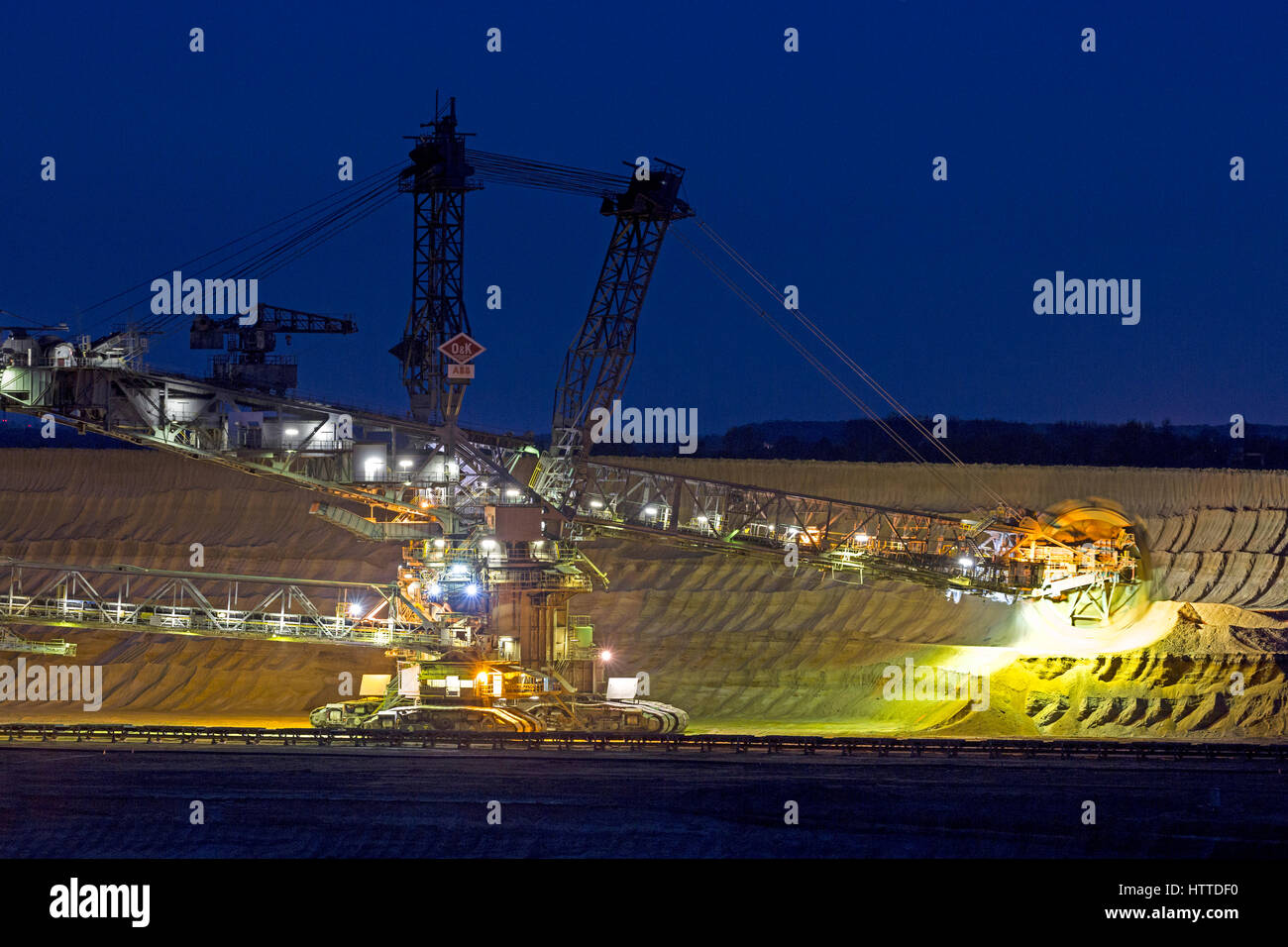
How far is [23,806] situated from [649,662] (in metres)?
32.4

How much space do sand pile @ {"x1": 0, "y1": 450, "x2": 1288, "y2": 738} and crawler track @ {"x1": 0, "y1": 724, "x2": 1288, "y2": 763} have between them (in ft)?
17.9

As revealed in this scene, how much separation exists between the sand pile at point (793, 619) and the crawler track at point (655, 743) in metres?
5.44

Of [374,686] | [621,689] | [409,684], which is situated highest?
[409,684]

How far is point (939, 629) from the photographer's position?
2662 inches

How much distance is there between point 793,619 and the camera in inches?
2776

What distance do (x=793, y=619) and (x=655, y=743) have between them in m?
27.2

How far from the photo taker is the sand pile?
49250mm

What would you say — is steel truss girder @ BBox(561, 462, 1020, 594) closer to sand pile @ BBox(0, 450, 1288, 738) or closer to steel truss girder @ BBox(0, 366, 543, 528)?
steel truss girder @ BBox(0, 366, 543, 528)

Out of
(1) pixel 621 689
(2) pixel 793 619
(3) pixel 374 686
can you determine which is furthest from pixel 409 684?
(2) pixel 793 619

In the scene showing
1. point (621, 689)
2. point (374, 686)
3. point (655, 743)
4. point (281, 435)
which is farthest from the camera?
point (374, 686)

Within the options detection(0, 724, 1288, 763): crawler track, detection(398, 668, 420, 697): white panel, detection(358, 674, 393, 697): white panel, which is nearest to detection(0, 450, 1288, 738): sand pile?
detection(358, 674, 393, 697): white panel

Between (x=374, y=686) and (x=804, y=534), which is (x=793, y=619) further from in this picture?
(x=374, y=686)
